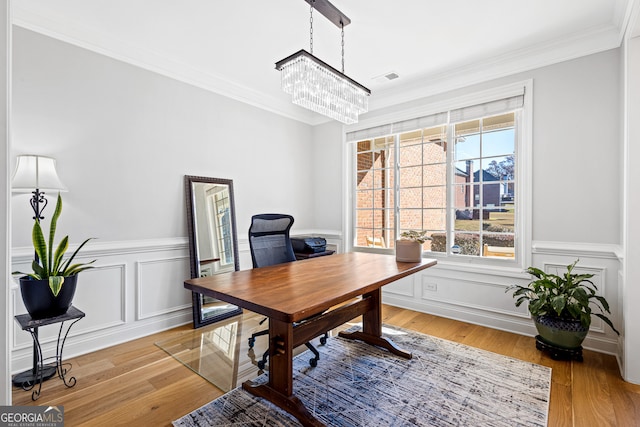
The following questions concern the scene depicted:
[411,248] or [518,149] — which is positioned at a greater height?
[518,149]

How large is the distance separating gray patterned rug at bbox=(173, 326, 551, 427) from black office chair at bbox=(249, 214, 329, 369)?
332mm

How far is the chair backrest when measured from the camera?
106 inches

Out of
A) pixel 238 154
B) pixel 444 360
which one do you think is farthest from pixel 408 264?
pixel 238 154

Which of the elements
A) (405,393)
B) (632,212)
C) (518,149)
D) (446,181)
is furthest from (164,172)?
(632,212)

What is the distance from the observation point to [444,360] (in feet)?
8.20

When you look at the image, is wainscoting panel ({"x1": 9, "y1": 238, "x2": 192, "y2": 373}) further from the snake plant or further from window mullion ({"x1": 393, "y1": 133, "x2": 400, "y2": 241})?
window mullion ({"x1": 393, "y1": 133, "x2": 400, "y2": 241})

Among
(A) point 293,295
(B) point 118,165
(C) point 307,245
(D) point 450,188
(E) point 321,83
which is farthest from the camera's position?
(C) point 307,245

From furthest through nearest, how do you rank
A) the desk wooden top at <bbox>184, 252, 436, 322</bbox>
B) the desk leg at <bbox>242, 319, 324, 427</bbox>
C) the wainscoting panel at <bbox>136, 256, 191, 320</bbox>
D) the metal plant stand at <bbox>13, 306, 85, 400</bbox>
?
the wainscoting panel at <bbox>136, 256, 191, 320</bbox>
the metal plant stand at <bbox>13, 306, 85, 400</bbox>
the desk leg at <bbox>242, 319, 324, 427</bbox>
the desk wooden top at <bbox>184, 252, 436, 322</bbox>

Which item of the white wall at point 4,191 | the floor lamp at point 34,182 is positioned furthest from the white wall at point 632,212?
the floor lamp at point 34,182

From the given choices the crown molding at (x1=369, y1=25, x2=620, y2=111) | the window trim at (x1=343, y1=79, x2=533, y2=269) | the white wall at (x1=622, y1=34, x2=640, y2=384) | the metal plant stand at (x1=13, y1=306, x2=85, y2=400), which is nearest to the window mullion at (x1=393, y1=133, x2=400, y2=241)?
the window trim at (x1=343, y1=79, x2=533, y2=269)

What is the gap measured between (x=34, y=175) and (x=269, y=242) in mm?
1758

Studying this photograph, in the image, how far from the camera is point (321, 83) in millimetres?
2277

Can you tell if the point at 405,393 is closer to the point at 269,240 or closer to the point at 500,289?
the point at 269,240

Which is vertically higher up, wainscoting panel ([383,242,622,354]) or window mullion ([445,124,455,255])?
window mullion ([445,124,455,255])
